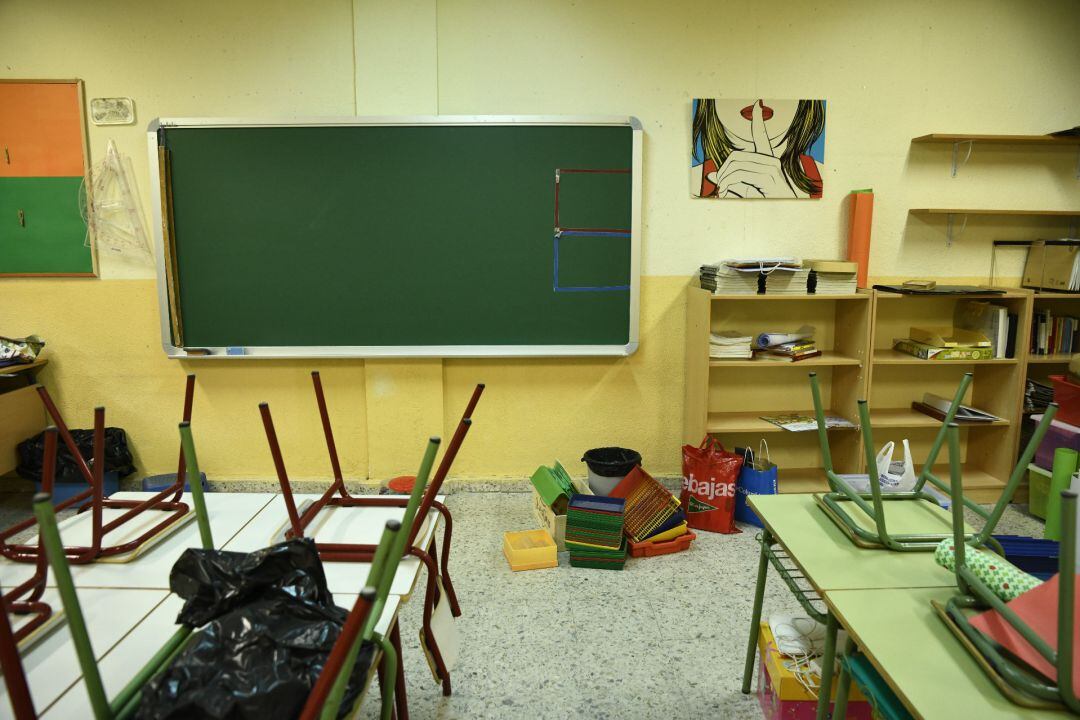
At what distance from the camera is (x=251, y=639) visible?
3.32 feet

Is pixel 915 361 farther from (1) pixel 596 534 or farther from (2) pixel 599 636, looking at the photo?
(2) pixel 599 636

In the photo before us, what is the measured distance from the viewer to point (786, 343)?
374 centimetres

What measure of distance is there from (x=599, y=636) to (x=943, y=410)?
8.14ft

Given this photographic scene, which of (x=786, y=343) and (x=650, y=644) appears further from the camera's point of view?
(x=786, y=343)

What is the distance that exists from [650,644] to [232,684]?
1.90m

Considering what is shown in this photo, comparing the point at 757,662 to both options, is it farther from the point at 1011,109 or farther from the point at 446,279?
the point at 1011,109

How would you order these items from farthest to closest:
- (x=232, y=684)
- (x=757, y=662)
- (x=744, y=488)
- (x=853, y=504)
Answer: (x=744, y=488) < (x=757, y=662) < (x=853, y=504) < (x=232, y=684)

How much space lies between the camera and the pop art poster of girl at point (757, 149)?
12.2ft

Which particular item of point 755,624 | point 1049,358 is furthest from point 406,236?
point 1049,358

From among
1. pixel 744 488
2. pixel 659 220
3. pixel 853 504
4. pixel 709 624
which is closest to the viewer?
pixel 853 504

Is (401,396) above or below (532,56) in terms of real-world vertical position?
below

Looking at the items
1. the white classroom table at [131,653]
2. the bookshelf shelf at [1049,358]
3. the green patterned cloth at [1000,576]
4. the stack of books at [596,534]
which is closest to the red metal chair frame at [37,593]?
the white classroom table at [131,653]

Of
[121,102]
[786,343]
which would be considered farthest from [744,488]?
[121,102]

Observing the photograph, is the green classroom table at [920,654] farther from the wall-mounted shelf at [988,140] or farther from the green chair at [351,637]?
the wall-mounted shelf at [988,140]
